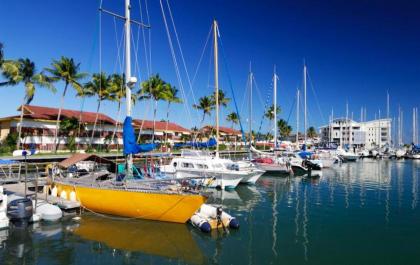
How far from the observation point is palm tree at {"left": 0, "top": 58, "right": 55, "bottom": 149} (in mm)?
44562

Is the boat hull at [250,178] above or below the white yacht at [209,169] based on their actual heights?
below

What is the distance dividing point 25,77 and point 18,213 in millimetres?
39035

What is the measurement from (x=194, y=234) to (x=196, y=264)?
10.7ft

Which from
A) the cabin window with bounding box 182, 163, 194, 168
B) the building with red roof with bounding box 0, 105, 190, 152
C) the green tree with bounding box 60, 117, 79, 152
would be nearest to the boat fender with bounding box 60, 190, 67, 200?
the cabin window with bounding box 182, 163, 194, 168

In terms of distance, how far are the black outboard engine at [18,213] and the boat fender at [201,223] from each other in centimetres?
817

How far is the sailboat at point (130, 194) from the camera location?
53.8 feet

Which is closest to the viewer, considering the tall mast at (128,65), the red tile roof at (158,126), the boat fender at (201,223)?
the boat fender at (201,223)

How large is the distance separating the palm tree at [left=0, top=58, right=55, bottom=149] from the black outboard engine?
109ft

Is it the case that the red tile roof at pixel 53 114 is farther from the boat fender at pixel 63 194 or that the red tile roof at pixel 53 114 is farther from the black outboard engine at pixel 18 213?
the black outboard engine at pixel 18 213

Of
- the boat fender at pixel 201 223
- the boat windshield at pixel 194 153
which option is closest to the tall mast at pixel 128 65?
the boat fender at pixel 201 223

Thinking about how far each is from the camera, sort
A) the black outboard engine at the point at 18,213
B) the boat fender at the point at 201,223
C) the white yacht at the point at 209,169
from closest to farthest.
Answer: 1. the boat fender at the point at 201,223
2. the black outboard engine at the point at 18,213
3. the white yacht at the point at 209,169

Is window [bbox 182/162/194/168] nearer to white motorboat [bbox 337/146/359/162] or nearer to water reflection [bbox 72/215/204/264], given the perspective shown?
water reflection [bbox 72/215/204/264]

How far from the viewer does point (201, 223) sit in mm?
16094

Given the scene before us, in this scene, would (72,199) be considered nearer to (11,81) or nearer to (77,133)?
(11,81)
